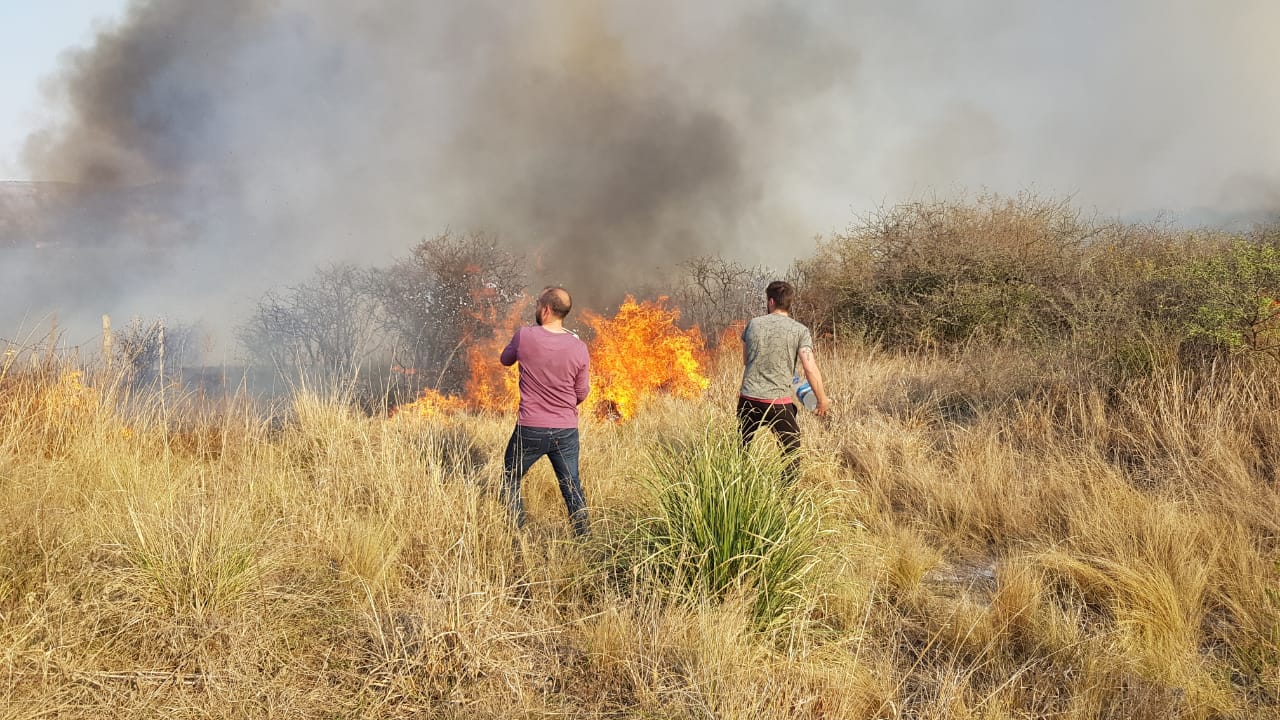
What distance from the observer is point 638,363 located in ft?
37.6

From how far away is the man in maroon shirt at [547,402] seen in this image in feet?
14.4

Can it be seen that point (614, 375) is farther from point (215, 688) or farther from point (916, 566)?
point (215, 688)

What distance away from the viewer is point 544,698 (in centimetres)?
265

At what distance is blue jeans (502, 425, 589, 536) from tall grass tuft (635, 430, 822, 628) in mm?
971

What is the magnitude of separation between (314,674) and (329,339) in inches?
575

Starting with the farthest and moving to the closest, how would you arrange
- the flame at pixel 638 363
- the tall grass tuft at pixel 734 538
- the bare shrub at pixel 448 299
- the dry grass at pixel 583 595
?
the bare shrub at pixel 448 299
the flame at pixel 638 363
the tall grass tuft at pixel 734 538
the dry grass at pixel 583 595

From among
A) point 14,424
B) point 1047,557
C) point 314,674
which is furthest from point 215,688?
point 1047,557

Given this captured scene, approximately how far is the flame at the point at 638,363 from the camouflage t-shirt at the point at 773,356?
180 inches

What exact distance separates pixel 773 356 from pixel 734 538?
202 cm

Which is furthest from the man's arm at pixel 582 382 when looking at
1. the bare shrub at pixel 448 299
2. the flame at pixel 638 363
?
the bare shrub at pixel 448 299

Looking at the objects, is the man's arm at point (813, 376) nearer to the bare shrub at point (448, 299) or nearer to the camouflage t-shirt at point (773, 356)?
the camouflage t-shirt at point (773, 356)

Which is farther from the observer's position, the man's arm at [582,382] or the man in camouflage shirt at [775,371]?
the man in camouflage shirt at [775,371]

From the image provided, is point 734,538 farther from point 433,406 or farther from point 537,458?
point 433,406

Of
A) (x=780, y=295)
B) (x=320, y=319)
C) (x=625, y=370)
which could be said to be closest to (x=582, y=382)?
(x=780, y=295)
